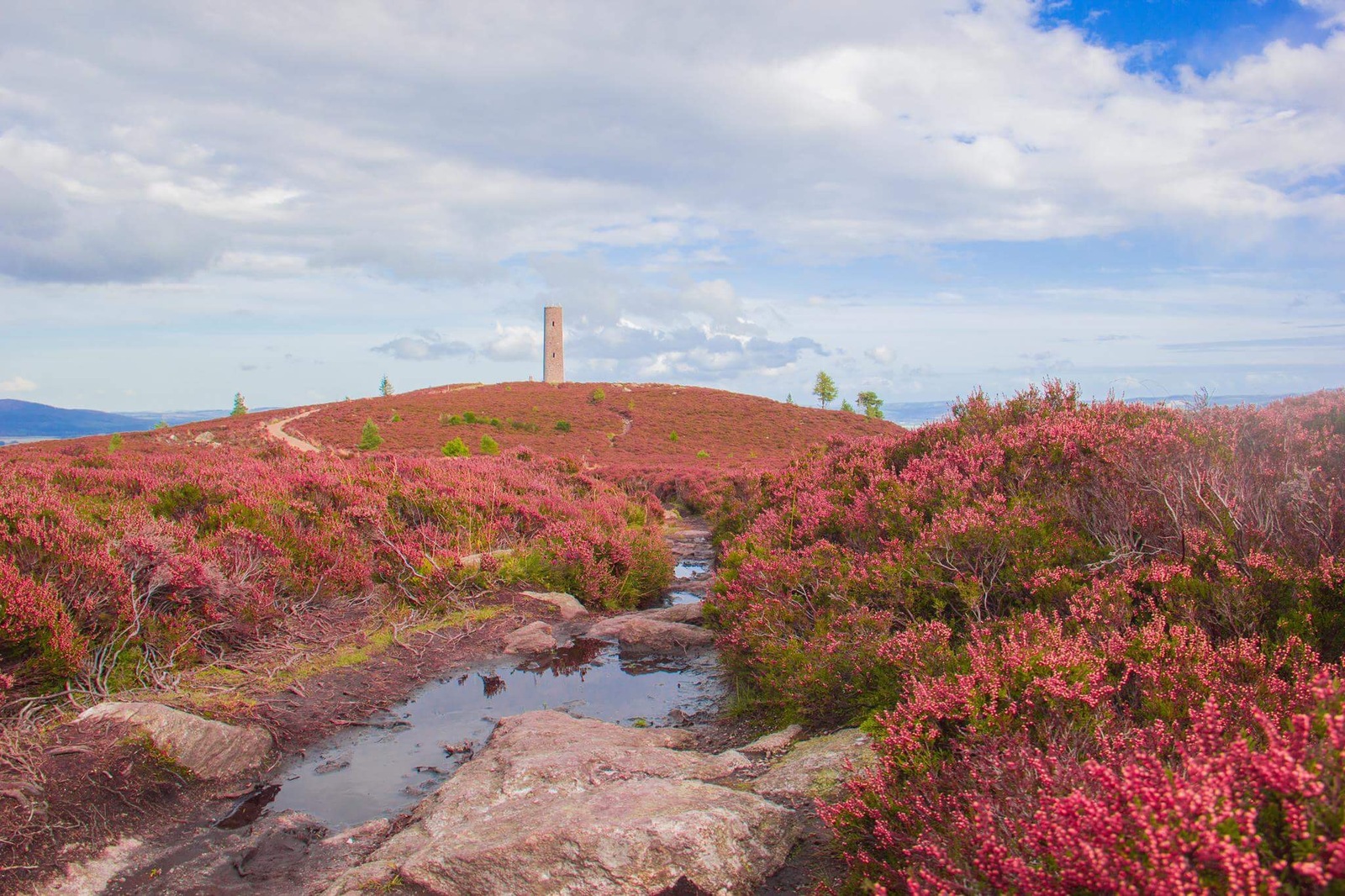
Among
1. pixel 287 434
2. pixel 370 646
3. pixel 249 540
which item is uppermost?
pixel 287 434

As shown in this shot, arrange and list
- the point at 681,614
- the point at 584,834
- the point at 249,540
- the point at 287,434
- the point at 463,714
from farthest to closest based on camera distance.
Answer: the point at 287,434
the point at 681,614
the point at 249,540
the point at 463,714
the point at 584,834

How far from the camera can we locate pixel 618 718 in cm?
811

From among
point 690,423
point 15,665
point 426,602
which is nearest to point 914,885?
point 15,665

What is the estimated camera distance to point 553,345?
92.4 metres

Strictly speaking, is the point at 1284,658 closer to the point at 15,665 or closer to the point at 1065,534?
the point at 1065,534

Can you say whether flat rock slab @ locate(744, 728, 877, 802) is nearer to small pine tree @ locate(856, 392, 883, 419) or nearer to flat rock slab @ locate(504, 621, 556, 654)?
flat rock slab @ locate(504, 621, 556, 654)

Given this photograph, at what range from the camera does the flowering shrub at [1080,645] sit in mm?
2463

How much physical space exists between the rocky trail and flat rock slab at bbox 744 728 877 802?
0.06 feet

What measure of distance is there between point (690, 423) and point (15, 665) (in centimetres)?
5127

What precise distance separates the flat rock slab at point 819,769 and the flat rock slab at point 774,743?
0.32 m

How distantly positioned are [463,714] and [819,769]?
4426 millimetres

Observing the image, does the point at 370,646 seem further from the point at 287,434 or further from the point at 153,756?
the point at 287,434

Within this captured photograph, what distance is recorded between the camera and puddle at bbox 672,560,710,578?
15820 mm

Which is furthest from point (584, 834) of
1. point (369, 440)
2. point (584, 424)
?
point (584, 424)
